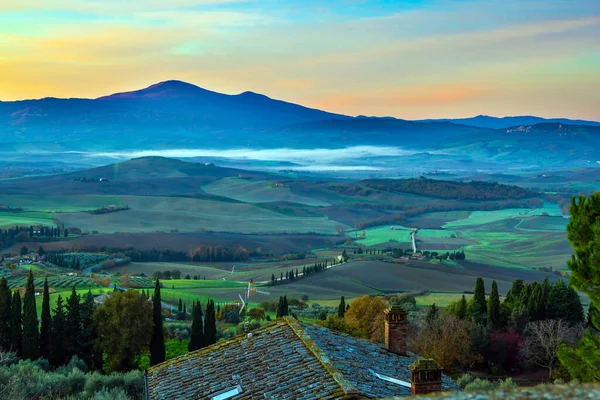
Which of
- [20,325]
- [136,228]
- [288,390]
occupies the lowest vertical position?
[136,228]

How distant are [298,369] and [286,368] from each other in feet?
1.30

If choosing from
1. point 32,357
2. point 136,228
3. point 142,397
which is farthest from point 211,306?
point 136,228

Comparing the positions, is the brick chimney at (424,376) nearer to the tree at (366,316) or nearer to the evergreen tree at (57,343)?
the tree at (366,316)

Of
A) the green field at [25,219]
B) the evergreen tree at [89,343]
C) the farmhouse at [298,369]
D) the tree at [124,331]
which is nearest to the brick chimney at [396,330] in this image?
the farmhouse at [298,369]

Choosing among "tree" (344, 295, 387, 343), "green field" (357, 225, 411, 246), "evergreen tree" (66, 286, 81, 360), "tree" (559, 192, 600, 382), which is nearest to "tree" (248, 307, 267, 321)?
"tree" (344, 295, 387, 343)

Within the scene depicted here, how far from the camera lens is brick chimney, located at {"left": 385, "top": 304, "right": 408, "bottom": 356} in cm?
2106

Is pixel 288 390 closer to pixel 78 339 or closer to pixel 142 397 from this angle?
pixel 142 397

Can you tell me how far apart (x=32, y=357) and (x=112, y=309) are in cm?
587

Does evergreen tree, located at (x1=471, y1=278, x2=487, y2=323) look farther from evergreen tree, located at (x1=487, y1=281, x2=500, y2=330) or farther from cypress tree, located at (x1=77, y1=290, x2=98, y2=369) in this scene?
cypress tree, located at (x1=77, y1=290, x2=98, y2=369)

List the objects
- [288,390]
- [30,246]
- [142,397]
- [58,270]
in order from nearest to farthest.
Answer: [288,390] → [142,397] → [58,270] → [30,246]

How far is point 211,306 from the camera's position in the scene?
49281mm

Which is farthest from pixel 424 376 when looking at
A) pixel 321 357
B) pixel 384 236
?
pixel 384 236

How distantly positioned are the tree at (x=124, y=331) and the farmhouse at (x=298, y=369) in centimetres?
2806

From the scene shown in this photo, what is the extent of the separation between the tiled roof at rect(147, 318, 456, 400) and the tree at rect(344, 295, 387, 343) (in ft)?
102
